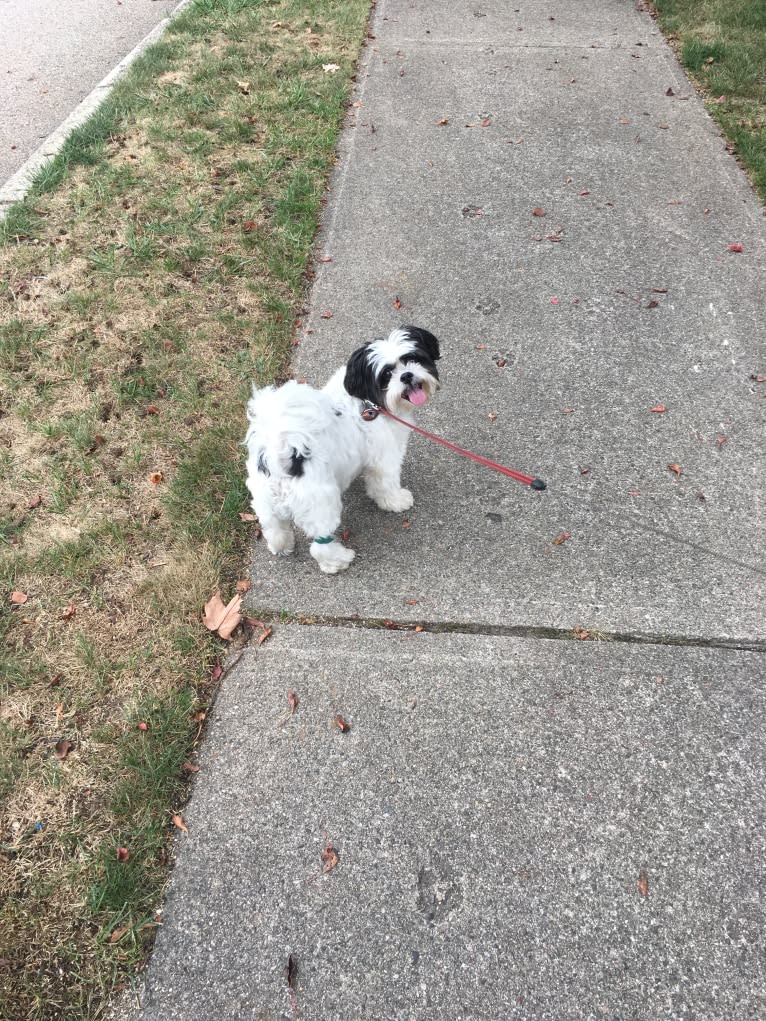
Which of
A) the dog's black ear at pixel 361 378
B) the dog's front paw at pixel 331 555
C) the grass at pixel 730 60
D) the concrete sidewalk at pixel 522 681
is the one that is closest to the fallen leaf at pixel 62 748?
the concrete sidewalk at pixel 522 681

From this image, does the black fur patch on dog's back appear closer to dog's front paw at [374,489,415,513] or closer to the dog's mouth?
the dog's mouth

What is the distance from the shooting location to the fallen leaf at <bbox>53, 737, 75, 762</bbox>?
2.58m

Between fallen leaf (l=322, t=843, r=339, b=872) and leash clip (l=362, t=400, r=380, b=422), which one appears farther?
leash clip (l=362, t=400, r=380, b=422)

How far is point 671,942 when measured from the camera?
209cm

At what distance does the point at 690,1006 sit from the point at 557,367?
3206 mm

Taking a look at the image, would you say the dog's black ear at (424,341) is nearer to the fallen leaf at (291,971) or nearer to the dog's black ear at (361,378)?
the dog's black ear at (361,378)

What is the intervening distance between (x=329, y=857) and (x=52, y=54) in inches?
375

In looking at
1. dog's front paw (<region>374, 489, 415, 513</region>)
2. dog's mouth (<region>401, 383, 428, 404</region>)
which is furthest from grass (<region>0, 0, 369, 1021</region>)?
dog's mouth (<region>401, 383, 428, 404</region>)

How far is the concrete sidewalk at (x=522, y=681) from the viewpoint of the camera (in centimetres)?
208

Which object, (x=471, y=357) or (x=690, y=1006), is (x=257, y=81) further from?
(x=690, y=1006)

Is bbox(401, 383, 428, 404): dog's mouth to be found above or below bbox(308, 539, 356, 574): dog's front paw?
above

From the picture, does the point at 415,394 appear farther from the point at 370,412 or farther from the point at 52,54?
the point at 52,54

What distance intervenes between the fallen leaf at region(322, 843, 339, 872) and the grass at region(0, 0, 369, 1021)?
22.2 inches

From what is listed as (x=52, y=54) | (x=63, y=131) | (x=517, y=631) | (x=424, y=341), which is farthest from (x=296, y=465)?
(x=52, y=54)
